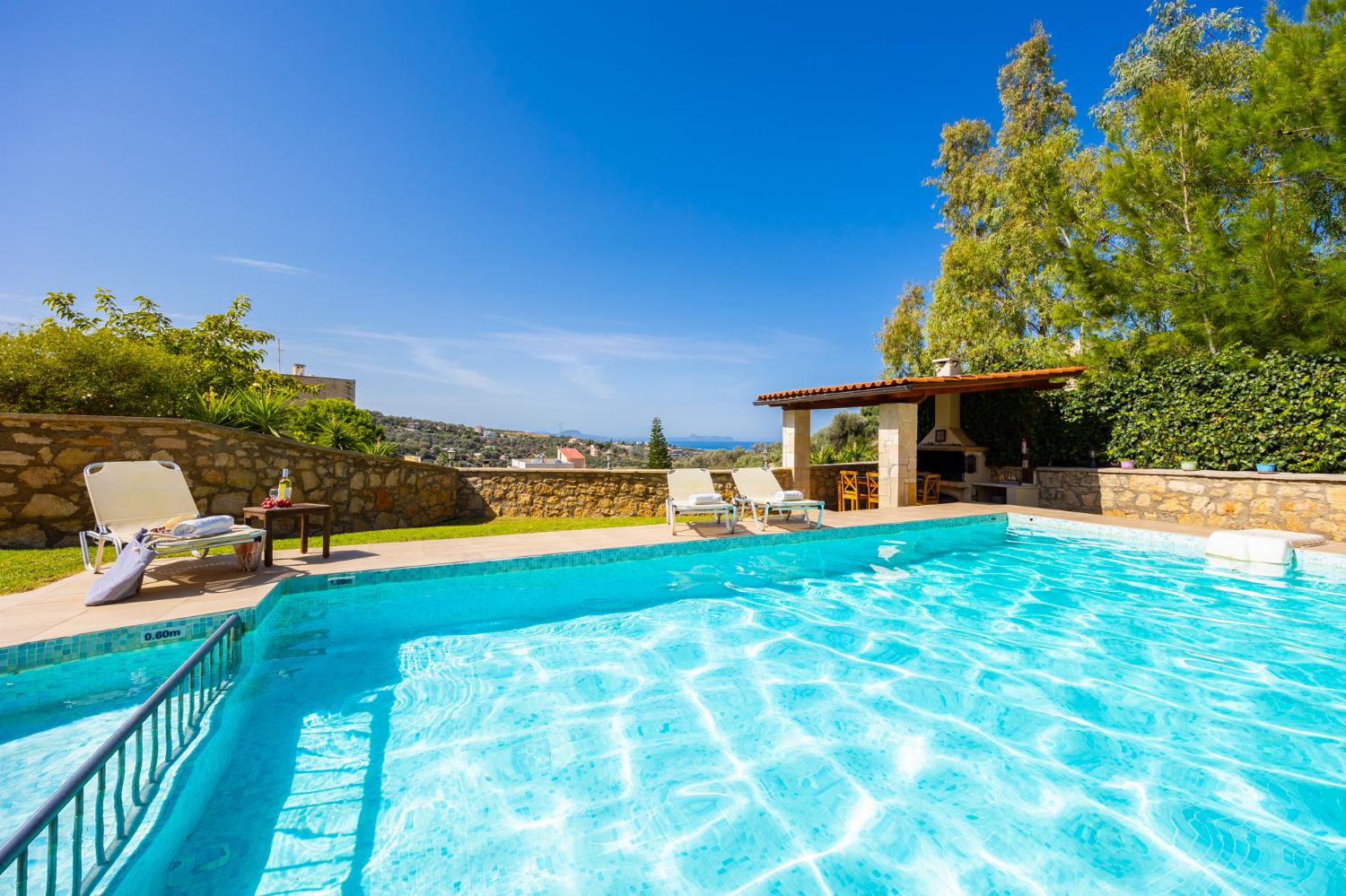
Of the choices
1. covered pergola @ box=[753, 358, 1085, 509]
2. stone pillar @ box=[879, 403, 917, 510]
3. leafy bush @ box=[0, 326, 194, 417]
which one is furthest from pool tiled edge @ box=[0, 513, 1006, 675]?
leafy bush @ box=[0, 326, 194, 417]

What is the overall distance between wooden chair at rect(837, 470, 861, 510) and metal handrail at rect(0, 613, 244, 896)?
1095 cm

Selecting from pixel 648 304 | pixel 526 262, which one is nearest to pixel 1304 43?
pixel 526 262

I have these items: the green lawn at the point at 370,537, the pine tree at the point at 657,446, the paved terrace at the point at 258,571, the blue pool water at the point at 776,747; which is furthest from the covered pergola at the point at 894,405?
the pine tree at the point at 657,446

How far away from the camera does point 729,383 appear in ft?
98.6

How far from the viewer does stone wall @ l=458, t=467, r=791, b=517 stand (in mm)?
11164

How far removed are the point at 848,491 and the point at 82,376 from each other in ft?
43.4

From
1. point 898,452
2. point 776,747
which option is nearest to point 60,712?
point 776,747

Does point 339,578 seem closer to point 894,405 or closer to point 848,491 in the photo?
point 894,405

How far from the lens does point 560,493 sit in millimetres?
11312

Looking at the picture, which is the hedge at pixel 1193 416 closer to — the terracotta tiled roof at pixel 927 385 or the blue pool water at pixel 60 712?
the terracotta tiled roof at pixel 927 385

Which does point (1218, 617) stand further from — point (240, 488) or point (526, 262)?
point (526, 262)

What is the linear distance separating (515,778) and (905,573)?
19.2 ft

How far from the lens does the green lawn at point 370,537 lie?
5.32m

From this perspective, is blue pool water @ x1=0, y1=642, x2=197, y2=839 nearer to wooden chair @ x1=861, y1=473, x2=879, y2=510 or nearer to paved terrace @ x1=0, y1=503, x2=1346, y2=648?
paved terrace @ x1=0, y1=503, x2=1346, y2=648
